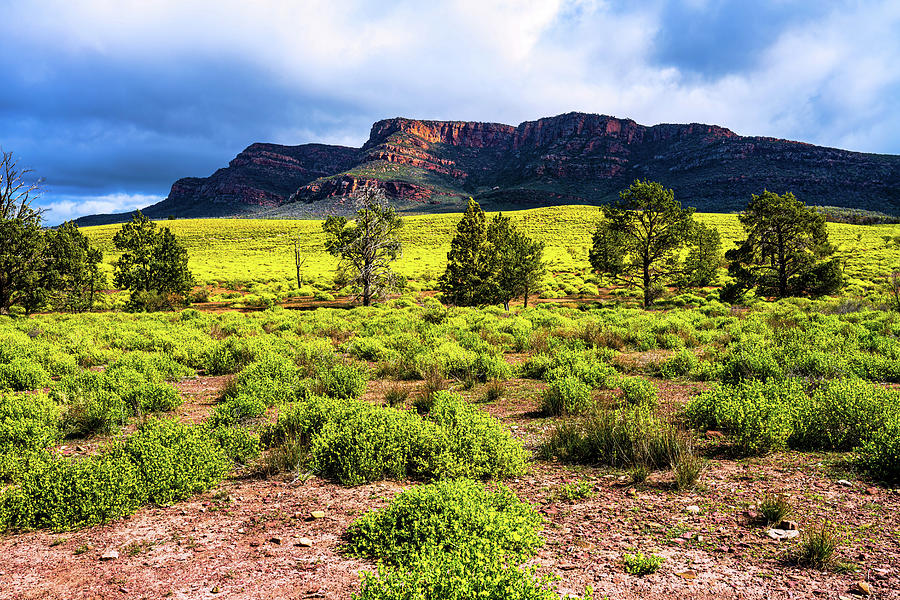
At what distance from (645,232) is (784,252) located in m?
8.91

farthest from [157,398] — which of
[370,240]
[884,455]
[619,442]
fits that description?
[370,240]

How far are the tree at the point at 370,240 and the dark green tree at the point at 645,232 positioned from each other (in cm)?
1453

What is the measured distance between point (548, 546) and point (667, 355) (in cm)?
1011

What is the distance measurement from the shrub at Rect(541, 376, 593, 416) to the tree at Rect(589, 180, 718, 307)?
23673mm

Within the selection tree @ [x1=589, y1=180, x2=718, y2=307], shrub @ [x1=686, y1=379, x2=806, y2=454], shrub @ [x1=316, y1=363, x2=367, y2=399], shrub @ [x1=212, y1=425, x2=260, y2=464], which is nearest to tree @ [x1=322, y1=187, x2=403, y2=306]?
tree @ [x1=589, y1=180, x2=718, y2=307]

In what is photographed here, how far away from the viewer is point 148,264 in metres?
31.8

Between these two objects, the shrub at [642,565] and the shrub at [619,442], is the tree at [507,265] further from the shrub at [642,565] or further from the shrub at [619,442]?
the shrub at [642,565]

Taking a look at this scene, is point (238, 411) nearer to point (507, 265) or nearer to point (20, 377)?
point (20, 377)

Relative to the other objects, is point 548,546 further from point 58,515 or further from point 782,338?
point 782,338

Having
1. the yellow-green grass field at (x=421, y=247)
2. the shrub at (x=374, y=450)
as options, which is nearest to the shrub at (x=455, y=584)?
the shrub at (x=374, y=450)

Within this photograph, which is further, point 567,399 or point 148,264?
point 148,264

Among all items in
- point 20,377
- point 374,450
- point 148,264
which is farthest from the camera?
point 148,264

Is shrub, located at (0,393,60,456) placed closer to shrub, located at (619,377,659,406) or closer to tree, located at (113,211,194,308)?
shrub, located at (619,377,659,406)

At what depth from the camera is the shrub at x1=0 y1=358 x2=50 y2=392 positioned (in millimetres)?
9461
